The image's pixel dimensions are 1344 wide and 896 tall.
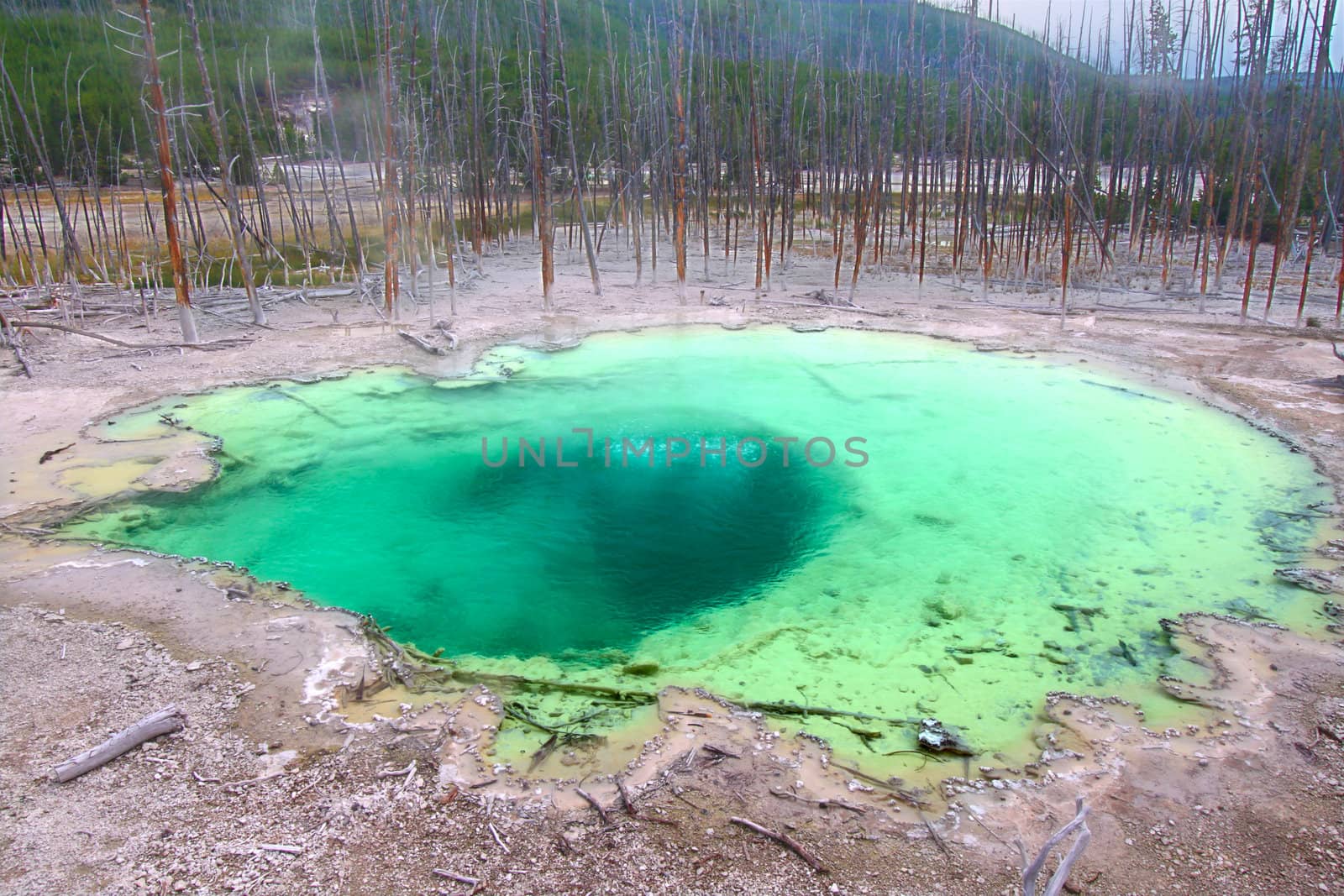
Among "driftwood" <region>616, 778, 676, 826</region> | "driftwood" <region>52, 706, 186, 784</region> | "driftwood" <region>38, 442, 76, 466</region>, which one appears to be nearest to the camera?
"driftwood" <region>616, 778, 676, 826</region>

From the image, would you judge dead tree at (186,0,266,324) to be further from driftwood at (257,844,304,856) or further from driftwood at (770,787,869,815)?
driftwood at (770,787,869,815)

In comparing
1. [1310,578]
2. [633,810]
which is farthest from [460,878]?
[1310,578]

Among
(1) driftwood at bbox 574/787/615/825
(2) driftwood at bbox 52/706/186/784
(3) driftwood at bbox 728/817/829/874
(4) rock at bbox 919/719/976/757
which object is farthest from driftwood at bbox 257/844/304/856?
(4) rock at bbox 919/719/976/757

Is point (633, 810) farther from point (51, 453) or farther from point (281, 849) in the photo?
point (51, 453)

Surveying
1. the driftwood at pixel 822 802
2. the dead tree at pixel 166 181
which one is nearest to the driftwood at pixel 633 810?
the driftwood at pixel 822 802

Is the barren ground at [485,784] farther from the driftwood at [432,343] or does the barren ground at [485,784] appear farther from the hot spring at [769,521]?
the driftwood at [432,343]
